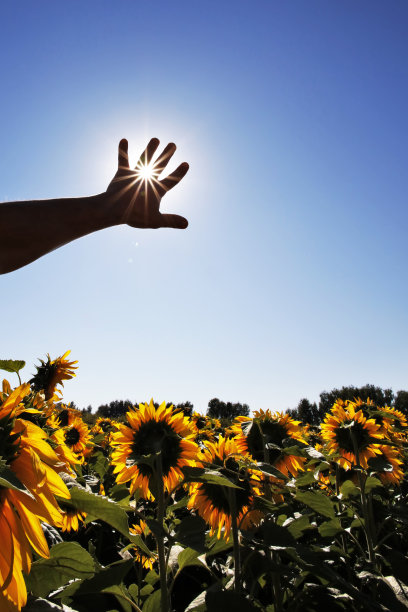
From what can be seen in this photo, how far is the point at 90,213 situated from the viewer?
4.81 feet

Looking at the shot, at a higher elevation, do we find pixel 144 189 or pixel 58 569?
pixel 144 189

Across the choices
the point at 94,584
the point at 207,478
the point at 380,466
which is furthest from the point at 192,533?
the point at 380,466

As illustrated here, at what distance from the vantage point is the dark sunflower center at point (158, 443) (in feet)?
7.79

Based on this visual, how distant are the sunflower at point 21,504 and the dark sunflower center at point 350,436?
11.5 feet

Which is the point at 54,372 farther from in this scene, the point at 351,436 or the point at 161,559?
the point at 351,436

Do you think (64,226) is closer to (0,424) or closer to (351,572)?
(0,424)

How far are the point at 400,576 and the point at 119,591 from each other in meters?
2.07

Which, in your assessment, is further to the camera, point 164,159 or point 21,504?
point 164,159

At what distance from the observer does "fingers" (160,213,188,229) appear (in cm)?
180

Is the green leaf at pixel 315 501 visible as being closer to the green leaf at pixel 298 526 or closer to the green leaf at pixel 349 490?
the green leaf at pixel 298 526

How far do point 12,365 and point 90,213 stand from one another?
66cm

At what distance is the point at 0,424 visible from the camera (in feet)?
2.85

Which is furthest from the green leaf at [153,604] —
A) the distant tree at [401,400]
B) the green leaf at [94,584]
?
the distant tree at [401,400]

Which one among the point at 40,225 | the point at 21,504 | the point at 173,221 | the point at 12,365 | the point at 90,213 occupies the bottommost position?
the point at 21,504
